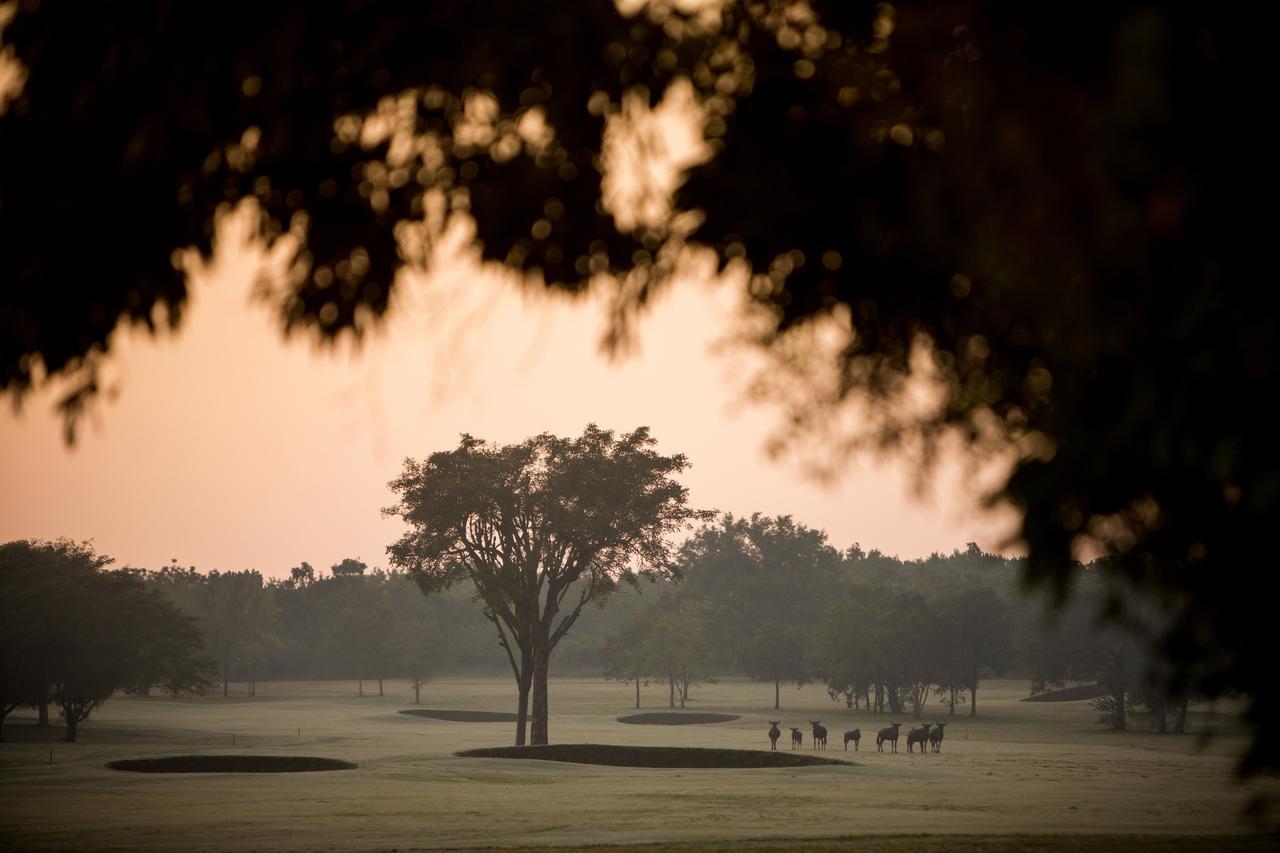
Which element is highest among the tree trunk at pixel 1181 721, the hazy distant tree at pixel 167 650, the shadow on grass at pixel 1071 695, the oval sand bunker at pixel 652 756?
the hazy distant tree at pixel 167 650

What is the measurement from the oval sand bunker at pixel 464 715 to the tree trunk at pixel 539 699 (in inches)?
1188

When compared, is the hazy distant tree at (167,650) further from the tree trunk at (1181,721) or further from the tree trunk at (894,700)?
the tree trunk at (1181,721)

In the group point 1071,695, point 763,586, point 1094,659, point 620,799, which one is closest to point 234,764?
point 620,799

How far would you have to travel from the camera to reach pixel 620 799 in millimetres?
28734

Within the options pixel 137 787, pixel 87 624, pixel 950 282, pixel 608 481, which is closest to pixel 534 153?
pixel 950 282

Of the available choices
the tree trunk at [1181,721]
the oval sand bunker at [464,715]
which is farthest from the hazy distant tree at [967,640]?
the oval sand bunker at [464,715]

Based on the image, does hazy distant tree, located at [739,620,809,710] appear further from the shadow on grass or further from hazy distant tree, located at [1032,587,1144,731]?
hazy distant tree, located at [1032,587,1144,731]

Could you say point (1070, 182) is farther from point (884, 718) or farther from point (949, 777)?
point (884, 718)

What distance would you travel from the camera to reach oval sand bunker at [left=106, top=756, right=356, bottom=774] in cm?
3869

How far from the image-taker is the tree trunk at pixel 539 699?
49.2 m

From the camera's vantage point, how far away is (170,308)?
24.8ft

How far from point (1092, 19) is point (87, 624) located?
6566 cm

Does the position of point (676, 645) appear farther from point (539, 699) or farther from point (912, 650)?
point (539, 699)

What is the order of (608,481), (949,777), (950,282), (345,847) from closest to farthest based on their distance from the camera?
1. (950,282)
2. (345,847)
3. (949,777)
4. (608,481)
